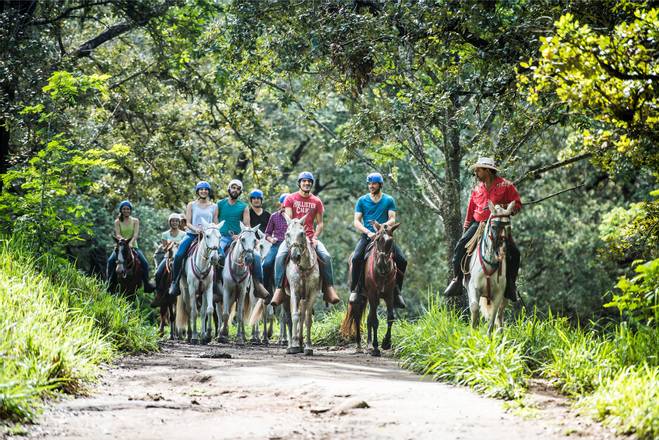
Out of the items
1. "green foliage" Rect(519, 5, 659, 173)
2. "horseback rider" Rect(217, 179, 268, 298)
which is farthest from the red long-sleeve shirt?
"horseback rider" Rect(217, 179, 268, 298)

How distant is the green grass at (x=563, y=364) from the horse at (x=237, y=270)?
494cm

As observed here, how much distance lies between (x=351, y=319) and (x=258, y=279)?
1964 mm

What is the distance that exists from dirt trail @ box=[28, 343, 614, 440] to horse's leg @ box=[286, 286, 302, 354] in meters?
2.59

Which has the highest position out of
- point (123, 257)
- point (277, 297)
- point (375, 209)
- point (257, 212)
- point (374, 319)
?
point (257, 212)

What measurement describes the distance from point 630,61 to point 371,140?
8.57 m

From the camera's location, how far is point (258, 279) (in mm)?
16516

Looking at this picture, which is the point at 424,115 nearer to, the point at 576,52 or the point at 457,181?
Result: the point at 457,181

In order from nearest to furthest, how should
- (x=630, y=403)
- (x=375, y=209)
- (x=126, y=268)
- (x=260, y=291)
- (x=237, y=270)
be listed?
(x=630, y=403) → (x=375, y=209) → (x=237, y=270) → (x=260, y=291) → (x=126, y=268)

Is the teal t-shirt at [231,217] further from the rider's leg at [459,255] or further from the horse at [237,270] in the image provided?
the rider's leg at [459,255]

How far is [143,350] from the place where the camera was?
12.9 m

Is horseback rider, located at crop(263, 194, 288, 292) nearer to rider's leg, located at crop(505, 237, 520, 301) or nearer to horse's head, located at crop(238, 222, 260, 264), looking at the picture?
horse's head, located at crop(238, 222, 260, 264)

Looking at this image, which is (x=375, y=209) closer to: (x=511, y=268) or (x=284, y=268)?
(x=284, y=268)

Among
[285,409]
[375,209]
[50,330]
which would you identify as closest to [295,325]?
[375,209]

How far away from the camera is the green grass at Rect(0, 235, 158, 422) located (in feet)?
24.3
